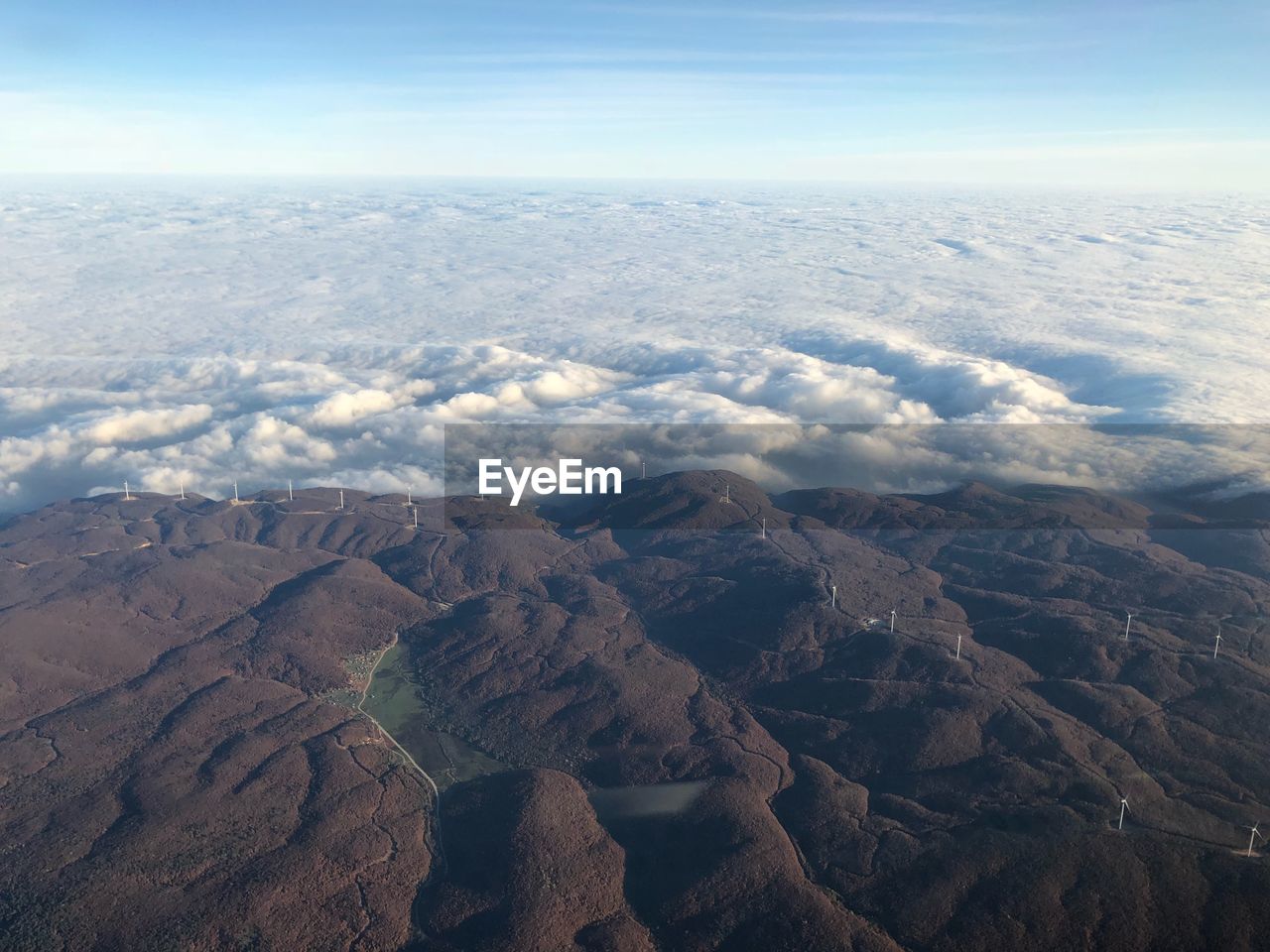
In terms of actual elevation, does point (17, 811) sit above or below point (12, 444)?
above

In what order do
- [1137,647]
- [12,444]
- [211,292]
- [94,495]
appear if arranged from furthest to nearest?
[211,292], [12,444], [94,495], [1137,647]

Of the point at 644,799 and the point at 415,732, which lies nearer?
the point at 644,799

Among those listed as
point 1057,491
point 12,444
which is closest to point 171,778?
point 1057,491

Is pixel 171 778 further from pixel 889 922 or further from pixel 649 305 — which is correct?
pixel 649 305

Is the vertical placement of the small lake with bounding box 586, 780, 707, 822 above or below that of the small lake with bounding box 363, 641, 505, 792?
above

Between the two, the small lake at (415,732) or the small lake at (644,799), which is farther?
the small lake at (415,732)

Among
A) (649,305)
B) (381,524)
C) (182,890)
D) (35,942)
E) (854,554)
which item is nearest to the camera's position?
(35,942)

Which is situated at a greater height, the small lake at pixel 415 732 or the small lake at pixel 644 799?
the small lake at pixel 644 799

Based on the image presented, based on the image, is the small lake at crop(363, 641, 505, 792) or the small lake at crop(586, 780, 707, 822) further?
the small lake at crop(363, 641, 505, 792)

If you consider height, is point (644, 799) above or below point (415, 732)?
above

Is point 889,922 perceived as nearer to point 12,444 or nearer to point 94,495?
point 94,495

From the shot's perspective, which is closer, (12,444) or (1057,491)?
(1057,491)
